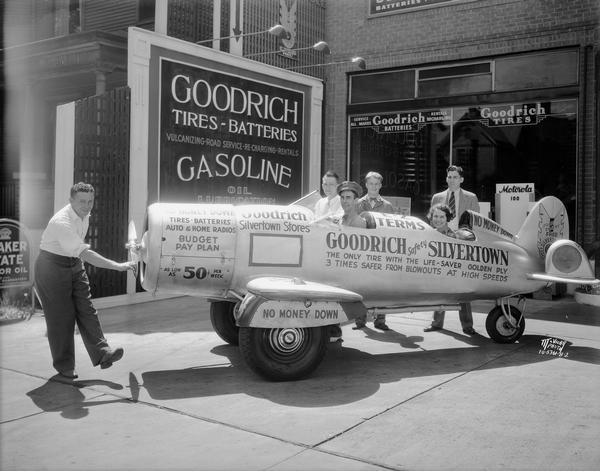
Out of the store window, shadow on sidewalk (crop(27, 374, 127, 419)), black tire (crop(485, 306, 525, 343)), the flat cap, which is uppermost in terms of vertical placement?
the store window

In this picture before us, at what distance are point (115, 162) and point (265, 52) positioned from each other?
13.6ft

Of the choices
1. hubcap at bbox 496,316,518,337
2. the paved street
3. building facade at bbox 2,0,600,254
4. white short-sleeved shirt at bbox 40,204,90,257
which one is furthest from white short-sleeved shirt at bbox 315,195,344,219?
building facade at bbox 2,0,600,254

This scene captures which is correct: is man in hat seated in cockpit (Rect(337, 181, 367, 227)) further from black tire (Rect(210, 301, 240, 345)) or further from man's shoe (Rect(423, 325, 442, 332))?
man's shoe (Rect(423, 325, 442, 332))

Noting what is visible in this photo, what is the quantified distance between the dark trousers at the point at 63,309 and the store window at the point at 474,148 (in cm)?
805

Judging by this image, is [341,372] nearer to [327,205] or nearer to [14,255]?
[327,205]

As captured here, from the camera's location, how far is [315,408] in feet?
16.2

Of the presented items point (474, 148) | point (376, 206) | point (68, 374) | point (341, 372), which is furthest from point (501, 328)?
point (474, 148)

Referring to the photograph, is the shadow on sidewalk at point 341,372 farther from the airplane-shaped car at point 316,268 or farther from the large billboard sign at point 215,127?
the large billboard sign at point 215,127

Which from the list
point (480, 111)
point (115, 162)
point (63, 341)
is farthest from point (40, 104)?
point (63, 341)

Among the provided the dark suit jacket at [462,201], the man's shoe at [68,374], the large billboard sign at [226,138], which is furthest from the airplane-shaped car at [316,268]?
the large billboard sign at [226,138]

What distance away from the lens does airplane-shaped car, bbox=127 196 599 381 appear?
560 cm

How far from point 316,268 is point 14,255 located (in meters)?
4.51

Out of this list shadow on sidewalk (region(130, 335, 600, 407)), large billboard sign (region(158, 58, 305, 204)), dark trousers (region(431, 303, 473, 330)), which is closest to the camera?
shadow on sidewalk (region(130, 335, 600, 407))

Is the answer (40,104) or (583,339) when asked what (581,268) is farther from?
(40,104)
